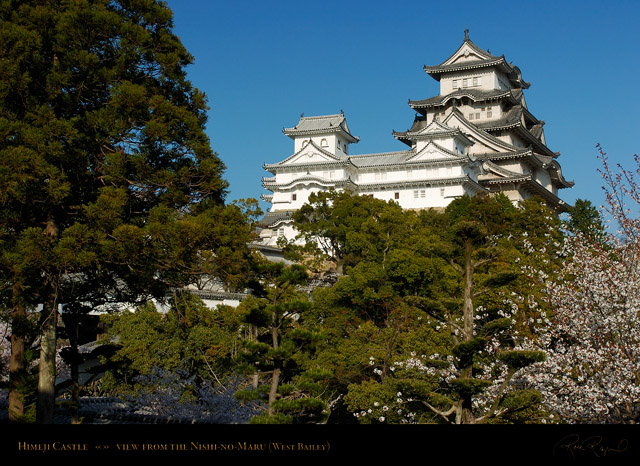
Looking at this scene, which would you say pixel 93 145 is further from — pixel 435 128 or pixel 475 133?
pixel 475 133

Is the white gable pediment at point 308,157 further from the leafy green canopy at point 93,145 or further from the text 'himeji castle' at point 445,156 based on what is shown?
the leafy green canopy at point 93,145

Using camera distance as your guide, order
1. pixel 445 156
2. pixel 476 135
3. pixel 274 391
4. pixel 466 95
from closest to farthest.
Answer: pixel 274 391
pixel 445 156
pixel 476 135
pixel 466 95

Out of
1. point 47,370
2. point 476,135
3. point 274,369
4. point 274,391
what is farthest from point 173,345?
point 476,135

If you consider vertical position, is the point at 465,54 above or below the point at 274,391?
above

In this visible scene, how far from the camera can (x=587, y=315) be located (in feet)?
46.6

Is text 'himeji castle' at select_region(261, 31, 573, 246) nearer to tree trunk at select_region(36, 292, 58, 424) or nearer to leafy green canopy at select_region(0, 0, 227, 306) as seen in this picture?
leafy green canopy at select_region(0, 0, 227, 306)

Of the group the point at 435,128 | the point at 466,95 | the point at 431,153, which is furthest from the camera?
the point at 466,95

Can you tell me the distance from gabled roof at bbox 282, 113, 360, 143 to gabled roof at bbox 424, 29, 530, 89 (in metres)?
11.6

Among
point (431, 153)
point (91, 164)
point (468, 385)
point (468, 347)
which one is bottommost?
point (468, 385)

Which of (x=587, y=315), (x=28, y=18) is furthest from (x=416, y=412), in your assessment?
(x=28, y=18)
